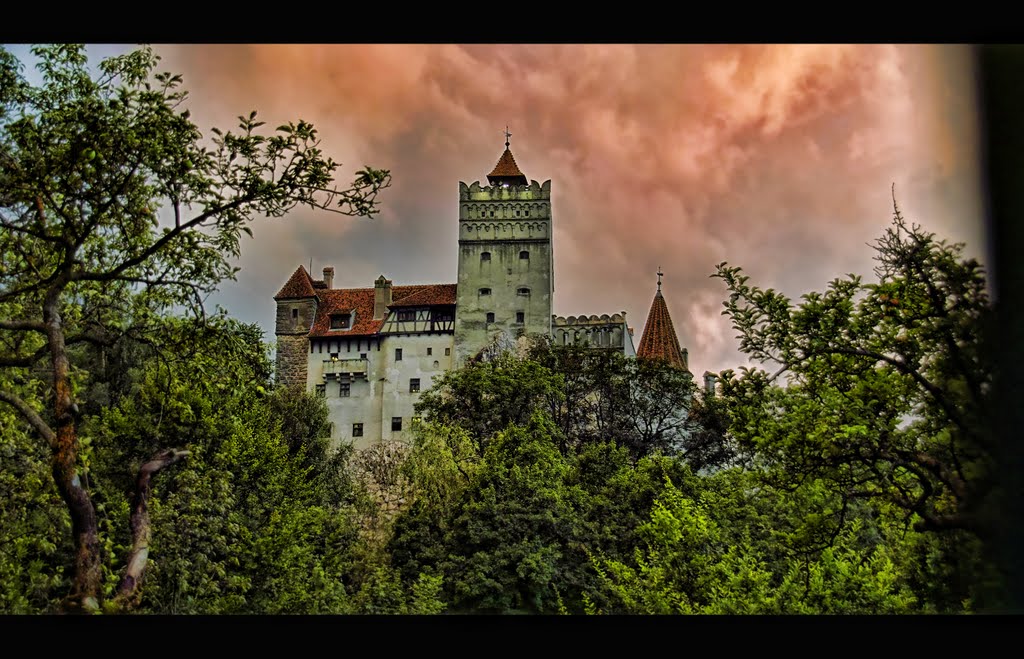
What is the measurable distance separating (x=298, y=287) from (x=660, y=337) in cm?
1405

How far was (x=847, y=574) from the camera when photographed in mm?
13031

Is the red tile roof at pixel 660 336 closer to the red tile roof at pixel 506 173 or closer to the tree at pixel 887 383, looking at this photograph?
the red tile roof at pixel 506 173

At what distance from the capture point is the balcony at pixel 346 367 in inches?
1571

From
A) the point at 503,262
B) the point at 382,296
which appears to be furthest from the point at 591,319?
the point at 382,296

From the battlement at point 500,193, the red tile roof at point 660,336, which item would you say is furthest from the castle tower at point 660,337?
the battlement at point 500,193

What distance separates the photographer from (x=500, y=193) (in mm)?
41406

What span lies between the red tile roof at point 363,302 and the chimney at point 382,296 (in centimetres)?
20

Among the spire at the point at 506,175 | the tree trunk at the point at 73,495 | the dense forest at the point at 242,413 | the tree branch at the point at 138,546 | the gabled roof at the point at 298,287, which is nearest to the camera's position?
the tree trunk at the point at 73,495

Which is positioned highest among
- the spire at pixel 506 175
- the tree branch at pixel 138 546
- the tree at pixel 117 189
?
the spire at pixel 506 175

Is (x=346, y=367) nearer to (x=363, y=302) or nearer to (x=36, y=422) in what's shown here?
(x=363, y=302)

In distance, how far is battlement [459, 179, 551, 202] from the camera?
41.2m

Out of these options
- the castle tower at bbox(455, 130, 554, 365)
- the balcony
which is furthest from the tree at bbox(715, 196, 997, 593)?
the balcony

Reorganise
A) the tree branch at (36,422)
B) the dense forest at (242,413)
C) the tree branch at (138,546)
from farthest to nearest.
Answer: the dense forest at (242,413) < the tree branch at (138,546) < the tree branch at (36,422)
